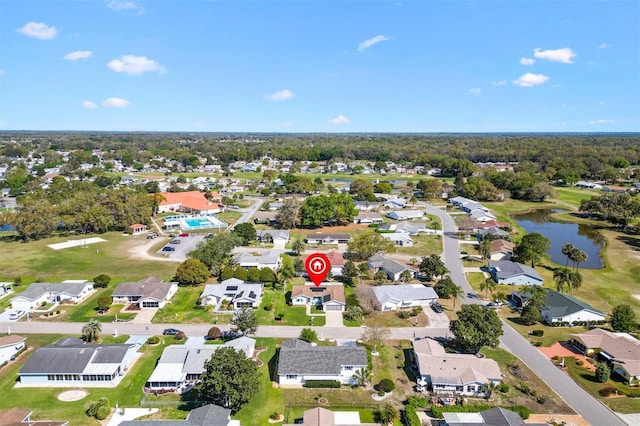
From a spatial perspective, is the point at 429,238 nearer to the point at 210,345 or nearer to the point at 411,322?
the point at 411,322

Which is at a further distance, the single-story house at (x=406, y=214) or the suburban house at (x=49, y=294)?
the single-story house at (x=406, y=214)

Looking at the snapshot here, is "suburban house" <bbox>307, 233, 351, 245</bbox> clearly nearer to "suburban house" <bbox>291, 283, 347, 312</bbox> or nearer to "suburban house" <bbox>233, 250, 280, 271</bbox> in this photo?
"suburban house" <bbox>233, 250, 280, 271</bbox>

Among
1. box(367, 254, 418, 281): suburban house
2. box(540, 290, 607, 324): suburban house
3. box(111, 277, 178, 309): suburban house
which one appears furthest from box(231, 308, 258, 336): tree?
box(540, 290, 607, 324): suburban house

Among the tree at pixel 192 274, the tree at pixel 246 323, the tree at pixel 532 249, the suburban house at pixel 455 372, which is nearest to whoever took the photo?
the suburban house at pixel 455 372

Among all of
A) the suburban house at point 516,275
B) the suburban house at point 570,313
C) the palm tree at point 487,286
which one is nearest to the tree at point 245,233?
the palm tree at point 487,286

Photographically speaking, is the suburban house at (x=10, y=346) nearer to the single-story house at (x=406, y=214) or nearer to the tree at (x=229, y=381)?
the tree at (x=229, y=381)

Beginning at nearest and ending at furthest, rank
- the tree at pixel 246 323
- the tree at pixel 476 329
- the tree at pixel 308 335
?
the tree at pixel 476 329, the tree at pixel 308 335, the tree at pixel 246 323

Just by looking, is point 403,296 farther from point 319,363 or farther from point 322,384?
point 322,384

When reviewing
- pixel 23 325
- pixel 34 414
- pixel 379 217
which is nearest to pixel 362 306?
pixel 34 414
